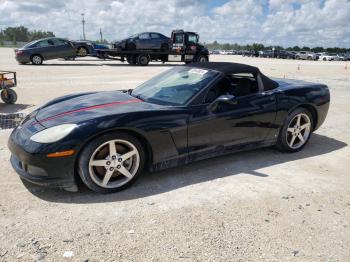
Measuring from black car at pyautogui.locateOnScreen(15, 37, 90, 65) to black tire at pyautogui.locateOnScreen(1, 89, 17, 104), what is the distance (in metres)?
11.5

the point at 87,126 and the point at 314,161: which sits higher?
the point at 87,126

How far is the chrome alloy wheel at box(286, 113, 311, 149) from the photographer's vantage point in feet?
15.4

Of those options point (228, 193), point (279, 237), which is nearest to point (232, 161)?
point (228, 193)

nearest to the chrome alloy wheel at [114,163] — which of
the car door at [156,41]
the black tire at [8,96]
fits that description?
the black tire at [8,96]

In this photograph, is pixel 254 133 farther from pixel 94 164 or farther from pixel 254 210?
pixel 94 164

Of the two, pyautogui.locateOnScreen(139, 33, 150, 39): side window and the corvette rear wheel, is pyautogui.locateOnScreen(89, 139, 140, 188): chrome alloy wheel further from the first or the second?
the corvette rear wheel

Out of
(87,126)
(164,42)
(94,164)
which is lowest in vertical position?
(94,164)

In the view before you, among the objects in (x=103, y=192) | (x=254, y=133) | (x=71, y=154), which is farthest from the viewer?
(x=254, y=133)

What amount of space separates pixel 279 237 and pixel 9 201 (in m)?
2.52

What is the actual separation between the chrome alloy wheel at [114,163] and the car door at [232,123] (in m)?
Result: 0.71

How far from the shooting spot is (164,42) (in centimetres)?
2056

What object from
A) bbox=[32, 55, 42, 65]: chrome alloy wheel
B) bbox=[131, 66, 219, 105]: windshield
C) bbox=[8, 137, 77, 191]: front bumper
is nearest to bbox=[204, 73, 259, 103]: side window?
bbox=[131, 66, 219, 105]: windshield

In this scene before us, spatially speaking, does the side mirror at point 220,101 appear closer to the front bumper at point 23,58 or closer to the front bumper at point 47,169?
the front bumper at point 47,169

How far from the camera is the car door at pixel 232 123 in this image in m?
3.71
